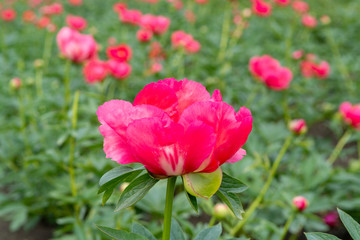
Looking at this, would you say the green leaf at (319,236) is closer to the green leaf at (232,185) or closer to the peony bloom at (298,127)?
the green leaf at (232,185)

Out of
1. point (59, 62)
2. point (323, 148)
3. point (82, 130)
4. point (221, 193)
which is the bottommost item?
point (59, 62)

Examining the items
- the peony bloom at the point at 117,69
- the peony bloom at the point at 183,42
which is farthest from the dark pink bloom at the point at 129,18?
the peony bloom at the point at 117,69

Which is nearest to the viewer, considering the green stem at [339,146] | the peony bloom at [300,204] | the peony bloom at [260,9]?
the peony bloom at [300,204]

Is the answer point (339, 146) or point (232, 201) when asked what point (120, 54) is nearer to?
point (339, 146)

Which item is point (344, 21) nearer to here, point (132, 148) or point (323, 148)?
point (323, 148)

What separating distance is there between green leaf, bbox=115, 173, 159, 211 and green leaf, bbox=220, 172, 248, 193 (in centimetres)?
8

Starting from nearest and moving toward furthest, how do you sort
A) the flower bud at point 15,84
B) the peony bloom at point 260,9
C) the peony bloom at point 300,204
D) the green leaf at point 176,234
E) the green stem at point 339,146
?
the green leaf at point 176,234, the peony bloom at point 300,204, the flower bud at point 15,84, the green stem at point 339,146, the peony bloom at point 260,9

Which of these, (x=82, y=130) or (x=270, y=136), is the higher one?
(x=82, y=130)

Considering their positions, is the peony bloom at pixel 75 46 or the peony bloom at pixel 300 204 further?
the peony bloom at pixel 75 46

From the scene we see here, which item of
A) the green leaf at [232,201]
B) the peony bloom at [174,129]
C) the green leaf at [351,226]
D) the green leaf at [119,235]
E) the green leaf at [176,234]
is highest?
the peony bloom at [174,129]

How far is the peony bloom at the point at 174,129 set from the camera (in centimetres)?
38

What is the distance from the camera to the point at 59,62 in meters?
2.64

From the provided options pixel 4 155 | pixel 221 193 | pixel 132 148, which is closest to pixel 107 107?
pixel 132 148

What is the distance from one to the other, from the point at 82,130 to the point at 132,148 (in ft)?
2.74
